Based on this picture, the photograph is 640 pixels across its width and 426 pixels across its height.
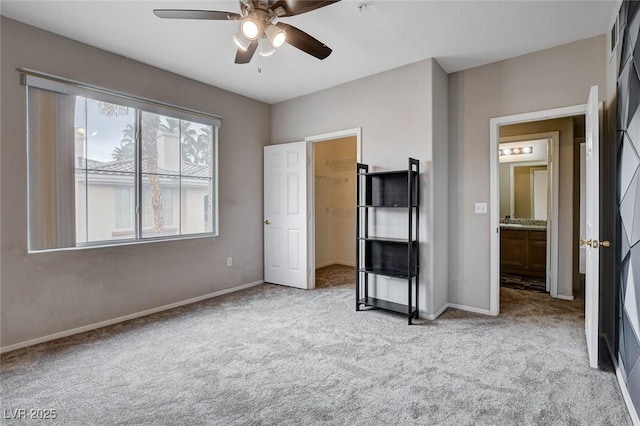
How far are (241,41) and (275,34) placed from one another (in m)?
0.30

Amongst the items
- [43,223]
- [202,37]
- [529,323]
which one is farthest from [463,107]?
[43,223]

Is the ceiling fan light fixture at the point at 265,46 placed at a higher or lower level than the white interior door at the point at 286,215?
higher

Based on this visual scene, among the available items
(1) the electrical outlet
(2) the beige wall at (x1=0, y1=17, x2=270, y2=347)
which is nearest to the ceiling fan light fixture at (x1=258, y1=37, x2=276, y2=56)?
(2) the beige wall at (x1=0, y1=17, x2=270, y2=347)

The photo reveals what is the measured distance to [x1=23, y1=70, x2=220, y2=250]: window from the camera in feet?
9.09

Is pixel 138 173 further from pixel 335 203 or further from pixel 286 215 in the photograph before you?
pixel 335 203

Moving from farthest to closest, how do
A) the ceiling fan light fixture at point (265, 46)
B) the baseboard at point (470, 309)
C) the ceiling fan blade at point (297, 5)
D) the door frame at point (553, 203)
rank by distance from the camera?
the door frame at point (553, 203) → the baseboard at point (470, 309) → the ceiling fan light fixture at point (265, 46) → the ceiling fan blade at point (297, 5)

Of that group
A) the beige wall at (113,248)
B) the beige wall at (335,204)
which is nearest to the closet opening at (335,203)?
the beige wall at (335,204)

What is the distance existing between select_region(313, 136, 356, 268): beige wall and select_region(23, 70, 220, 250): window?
2.37 m

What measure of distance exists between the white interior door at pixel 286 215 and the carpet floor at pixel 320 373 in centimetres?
127

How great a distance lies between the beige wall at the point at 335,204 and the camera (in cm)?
609

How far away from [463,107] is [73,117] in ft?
13.0

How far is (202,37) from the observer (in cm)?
293

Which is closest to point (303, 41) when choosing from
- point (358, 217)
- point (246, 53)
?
point (246, 53)

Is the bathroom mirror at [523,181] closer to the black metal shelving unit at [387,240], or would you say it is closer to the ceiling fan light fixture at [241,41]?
the black metal shelving unit at [387,240]
